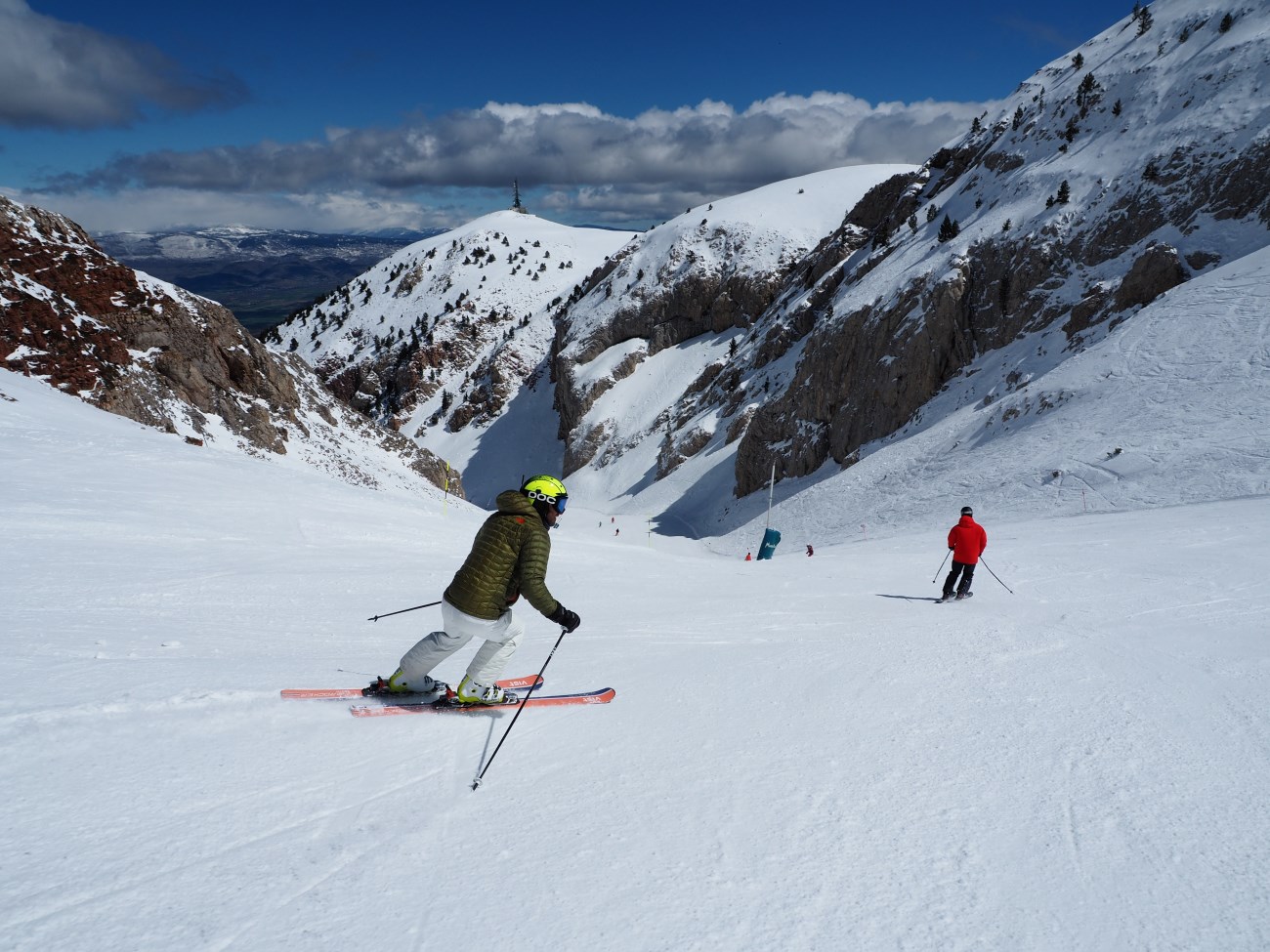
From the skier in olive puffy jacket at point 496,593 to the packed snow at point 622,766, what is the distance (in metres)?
0.42

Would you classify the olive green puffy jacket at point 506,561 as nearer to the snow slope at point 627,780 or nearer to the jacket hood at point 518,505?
the jacket hood at point 518,505

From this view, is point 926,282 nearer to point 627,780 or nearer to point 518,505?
point 518,505

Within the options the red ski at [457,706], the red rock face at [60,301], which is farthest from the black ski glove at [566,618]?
the red rock face at [60,301]

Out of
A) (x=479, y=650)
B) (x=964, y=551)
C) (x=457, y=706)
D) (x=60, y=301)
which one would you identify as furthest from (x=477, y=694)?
(x=60, y=301)

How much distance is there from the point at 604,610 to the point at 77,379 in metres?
27.9

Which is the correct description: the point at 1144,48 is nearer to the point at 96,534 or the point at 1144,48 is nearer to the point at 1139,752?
the point at 1139,752

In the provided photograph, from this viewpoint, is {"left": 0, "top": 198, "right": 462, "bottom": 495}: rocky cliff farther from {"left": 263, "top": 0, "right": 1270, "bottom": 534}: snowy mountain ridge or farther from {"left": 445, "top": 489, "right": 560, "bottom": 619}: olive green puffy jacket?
{"left": 445, "top": 489, "right": 560, "bottom": 619}: olive green puffy jacket

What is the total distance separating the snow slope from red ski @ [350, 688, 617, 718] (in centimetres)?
14

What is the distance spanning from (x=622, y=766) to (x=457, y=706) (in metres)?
1.51

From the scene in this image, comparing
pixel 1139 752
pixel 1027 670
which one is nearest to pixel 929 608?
pixel 1027 670

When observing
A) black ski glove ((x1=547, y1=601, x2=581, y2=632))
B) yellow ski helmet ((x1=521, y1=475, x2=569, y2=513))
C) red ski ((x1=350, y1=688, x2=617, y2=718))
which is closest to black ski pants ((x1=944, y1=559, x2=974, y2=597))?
red ski ((x1=350, y1=688, x2=617, y2=718))

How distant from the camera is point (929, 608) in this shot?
1084cm

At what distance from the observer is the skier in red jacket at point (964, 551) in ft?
38.2

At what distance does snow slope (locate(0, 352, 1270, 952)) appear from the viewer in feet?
10.9
